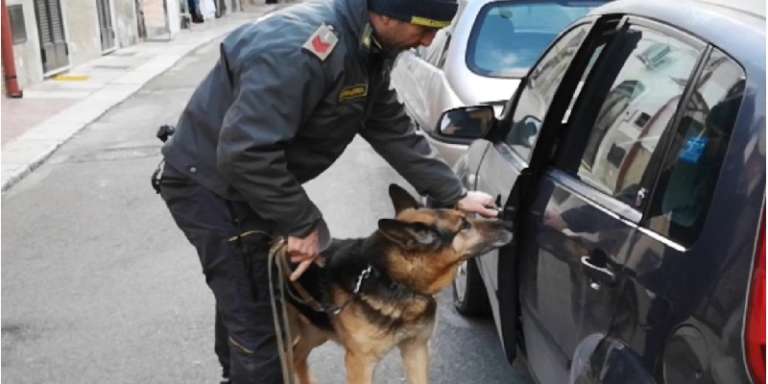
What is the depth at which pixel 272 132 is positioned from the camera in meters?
2.44

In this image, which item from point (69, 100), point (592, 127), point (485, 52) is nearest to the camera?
point (592, 127)

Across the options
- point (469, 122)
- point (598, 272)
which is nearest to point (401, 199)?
point (469, 122)

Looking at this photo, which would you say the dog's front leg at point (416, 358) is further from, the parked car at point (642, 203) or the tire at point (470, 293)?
the tire at point (470, 293)

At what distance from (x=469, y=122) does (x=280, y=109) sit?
1392mm

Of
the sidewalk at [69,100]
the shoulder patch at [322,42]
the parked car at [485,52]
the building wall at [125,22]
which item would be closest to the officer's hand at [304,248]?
the shoulder patch at [322,42]

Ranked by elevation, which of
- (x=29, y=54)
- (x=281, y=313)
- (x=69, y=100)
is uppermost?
(x=281, y=313)

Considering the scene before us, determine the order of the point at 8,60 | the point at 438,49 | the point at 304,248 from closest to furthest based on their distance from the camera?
the point at 304,248
the point at 438,49
the point at 8,60

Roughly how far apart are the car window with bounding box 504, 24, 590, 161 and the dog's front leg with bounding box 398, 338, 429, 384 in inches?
31.9

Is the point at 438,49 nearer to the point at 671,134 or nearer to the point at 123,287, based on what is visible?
the point at 123,287

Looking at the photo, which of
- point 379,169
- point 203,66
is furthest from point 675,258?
point 203,66

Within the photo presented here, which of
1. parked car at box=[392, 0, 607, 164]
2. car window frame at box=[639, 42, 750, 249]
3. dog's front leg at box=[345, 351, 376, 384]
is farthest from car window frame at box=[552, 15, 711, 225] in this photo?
parked car at box=[392, 0, 607, 164]

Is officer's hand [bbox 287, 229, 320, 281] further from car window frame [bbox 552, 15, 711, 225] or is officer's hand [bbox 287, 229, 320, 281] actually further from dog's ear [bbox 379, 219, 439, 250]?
car window frame [bbox 552, 15, 711, 225]

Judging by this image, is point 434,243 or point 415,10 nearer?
point 415,10

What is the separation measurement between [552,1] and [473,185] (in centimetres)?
292
